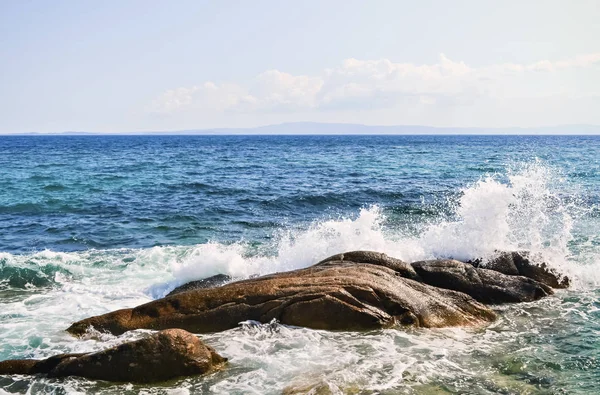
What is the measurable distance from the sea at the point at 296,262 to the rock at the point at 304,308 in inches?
10.4

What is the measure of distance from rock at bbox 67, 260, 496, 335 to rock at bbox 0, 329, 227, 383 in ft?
5.53

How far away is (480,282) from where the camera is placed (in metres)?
11.7

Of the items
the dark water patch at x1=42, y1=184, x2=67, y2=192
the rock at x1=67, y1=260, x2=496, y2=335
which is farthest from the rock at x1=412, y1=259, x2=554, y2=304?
the dark water patch at x1=42, y1=184, x2=67, y2=192

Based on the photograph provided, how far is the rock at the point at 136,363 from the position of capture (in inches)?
304

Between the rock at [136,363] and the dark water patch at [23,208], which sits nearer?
the rock at [136,363]

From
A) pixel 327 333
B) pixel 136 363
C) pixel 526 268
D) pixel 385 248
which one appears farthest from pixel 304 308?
pixel 526 268

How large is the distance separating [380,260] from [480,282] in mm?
2288

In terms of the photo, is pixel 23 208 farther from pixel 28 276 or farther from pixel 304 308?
pixel 304 308

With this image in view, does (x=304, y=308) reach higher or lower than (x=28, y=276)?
higher

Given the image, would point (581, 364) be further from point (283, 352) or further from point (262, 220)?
point (262, 220)

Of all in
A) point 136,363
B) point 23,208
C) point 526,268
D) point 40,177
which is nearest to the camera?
point 136,363

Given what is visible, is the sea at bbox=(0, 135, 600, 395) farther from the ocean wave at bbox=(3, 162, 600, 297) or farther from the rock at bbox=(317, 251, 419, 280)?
the rock at bbox=(317, 251, 419, 280)

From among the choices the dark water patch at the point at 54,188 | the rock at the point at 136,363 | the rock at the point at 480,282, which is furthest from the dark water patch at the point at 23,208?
the rock at the point at 480,282

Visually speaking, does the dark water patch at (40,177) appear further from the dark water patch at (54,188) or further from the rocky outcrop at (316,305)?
the rocky outcrop at (316,305)
